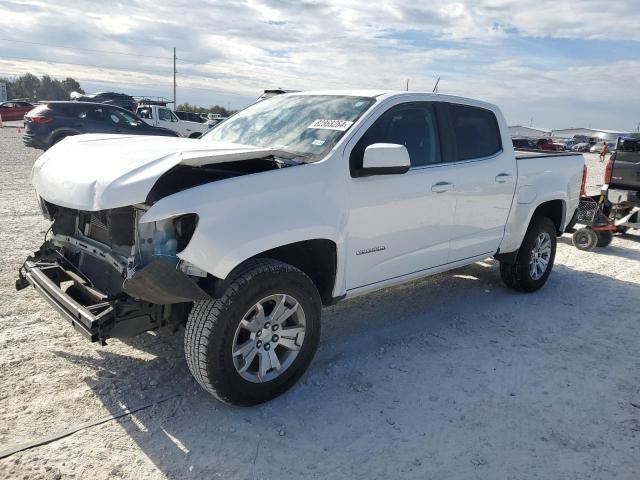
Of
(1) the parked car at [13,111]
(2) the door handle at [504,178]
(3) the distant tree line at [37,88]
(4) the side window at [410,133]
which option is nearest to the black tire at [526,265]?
(2) the door handle at [504,178]

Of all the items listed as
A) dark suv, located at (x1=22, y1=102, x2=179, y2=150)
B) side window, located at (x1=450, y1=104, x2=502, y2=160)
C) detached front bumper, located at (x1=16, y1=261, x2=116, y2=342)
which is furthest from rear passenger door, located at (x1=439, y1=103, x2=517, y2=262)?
dark suv, located at (x1=22, y1=102, x2=179, y2=150)

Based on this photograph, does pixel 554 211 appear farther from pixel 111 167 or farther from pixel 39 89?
pixel 39 89

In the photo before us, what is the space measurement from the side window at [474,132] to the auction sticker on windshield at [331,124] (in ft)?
4.08

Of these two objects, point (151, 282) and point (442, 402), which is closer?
point (151, 282)

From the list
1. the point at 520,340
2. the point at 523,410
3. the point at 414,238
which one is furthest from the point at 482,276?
the point at 523,410

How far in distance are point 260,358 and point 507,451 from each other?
1553 millimetres

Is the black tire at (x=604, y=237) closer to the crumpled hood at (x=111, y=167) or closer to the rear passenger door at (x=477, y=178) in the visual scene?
the rear passenger door at (x=477, y=178)

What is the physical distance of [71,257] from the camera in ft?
12.6

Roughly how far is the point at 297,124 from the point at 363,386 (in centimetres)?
203

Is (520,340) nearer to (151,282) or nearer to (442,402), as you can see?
(442,402)

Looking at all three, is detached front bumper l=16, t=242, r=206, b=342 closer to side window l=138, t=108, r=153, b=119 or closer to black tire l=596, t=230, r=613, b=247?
black tire l=596, t=230, r=613, b=247

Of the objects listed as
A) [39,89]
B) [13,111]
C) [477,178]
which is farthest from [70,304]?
[39,89]

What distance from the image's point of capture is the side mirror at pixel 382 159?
11.8 ft

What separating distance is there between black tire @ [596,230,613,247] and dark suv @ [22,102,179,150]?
494 inches
